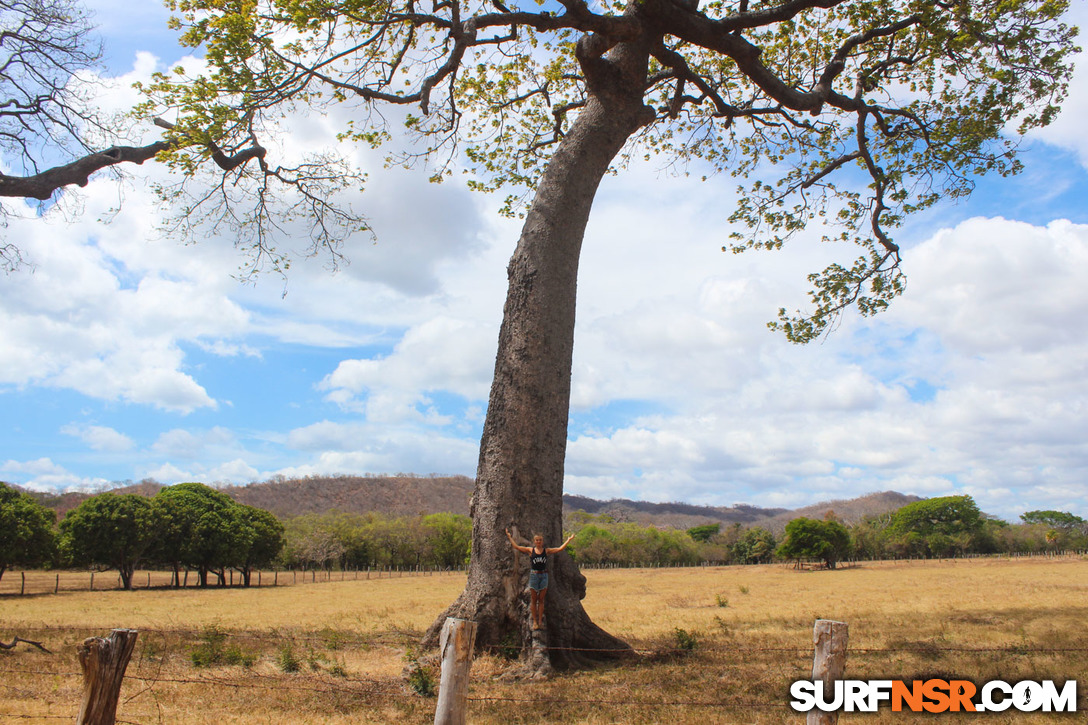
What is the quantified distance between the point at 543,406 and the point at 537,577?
2172 mm

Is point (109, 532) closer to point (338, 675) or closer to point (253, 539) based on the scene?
point (253, 539)

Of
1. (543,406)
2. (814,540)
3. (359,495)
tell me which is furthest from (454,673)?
(359,495)

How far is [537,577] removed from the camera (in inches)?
324

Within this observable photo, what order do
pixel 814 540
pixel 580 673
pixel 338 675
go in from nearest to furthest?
1. pixel 580 673
2. pixel 338 675
3. pixel 814 540

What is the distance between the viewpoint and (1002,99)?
12.0m

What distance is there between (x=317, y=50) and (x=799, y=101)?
765 cm

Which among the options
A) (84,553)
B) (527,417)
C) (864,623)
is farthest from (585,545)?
(527,417)

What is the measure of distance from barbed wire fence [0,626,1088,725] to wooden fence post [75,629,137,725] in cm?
105

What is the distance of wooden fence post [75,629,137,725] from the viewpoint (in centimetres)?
447

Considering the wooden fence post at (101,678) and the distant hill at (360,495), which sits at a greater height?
the wooden fence post at (101,678)

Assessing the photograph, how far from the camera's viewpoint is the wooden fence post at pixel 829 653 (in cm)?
421

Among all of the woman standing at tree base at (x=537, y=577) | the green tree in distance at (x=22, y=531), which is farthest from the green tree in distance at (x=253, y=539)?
the woman standing at tree base at (x=537, y=577)

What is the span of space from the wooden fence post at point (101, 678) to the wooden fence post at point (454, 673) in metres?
2.00

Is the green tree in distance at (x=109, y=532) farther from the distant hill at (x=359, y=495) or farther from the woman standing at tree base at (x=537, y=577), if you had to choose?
the distant hill at (x=359, y=495)
